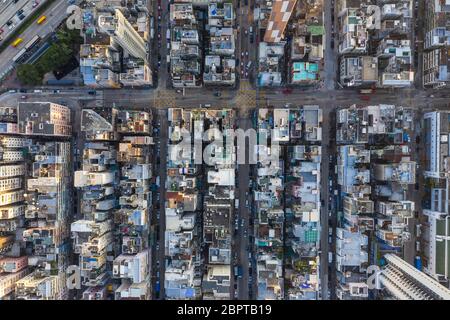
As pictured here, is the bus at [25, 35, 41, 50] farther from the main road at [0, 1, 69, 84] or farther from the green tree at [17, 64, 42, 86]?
the green tree at [17, 64, 42, 86]

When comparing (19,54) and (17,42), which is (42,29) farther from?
(19,54)

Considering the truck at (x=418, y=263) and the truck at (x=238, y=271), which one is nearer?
the truck at (x=418, y=263)

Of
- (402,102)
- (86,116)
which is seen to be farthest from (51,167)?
(402,102)

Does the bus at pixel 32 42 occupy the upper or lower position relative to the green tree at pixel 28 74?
upper

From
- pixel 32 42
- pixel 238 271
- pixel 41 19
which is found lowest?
pixel 238 271

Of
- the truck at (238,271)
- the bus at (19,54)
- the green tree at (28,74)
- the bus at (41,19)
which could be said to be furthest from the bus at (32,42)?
the truck at (238,271)

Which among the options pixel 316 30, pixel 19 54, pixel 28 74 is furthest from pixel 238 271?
pixel 19 54

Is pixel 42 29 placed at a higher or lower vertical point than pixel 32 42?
higher

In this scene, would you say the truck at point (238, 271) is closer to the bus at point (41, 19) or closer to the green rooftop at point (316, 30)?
the green rooftop at point (316, 30)

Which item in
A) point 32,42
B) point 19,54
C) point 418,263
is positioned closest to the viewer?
point 418,263

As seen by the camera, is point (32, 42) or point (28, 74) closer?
point (28, 74)
